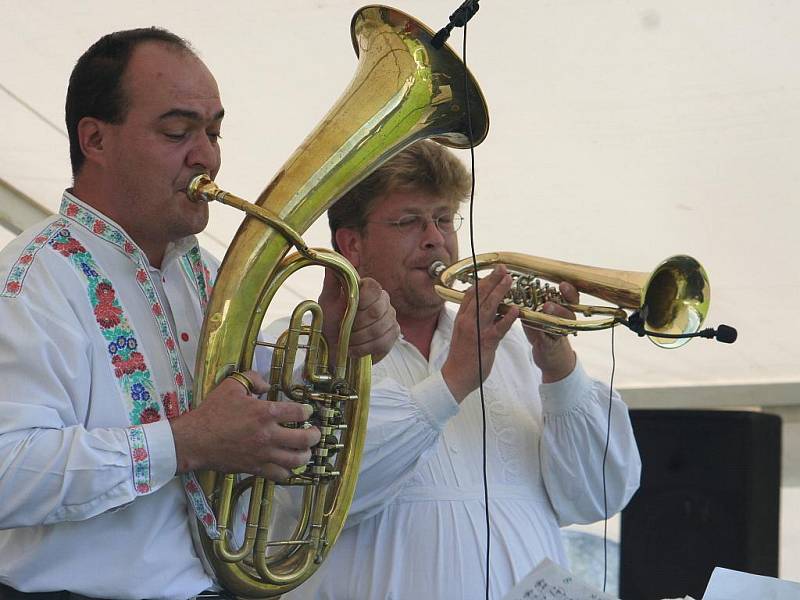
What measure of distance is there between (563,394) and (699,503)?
43.5 inches

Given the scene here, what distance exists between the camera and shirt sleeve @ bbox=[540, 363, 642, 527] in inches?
92.6

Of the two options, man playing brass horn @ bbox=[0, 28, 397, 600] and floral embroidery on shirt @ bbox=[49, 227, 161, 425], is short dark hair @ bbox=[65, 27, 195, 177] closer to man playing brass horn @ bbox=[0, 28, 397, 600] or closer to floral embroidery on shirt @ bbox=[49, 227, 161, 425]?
man playing brass horn @ bbox=[0, 28, 397, 600]

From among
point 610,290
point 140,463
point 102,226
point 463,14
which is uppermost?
point 463,14

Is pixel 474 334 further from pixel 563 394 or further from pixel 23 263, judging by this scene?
pixel 23 263

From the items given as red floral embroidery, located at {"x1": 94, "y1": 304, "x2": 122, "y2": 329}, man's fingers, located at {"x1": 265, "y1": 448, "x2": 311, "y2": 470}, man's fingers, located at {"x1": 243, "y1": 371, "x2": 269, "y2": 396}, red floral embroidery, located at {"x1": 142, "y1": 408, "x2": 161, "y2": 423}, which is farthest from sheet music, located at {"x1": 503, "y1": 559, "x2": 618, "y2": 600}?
red floral embroidery, located at {"x1": 94, "y1": 304, "x2": 122, "y2": 329}

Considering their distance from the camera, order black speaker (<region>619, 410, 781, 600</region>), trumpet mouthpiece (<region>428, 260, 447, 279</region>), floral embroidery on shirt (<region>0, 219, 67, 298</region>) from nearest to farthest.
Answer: floral embroidery on shirt (<region>0, 219, 67, 298</region>) → trumpet mouthpiece (<region>428, 260, 447, 279</region>) → black speaker (<region>619, 410, 781, 600</region>)

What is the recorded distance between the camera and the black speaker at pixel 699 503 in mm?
3201

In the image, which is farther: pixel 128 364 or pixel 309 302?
pixel 309 302

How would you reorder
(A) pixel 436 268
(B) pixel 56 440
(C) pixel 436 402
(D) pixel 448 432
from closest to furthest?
(B) pixel 56 440 → (C) pixel 436 402 → (D) pixel 448 432 → (A) pixel 436 268

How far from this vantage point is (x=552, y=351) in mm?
2355

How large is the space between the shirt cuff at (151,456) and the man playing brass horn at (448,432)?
572 mm

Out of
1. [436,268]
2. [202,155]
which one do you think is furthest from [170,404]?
[436,268]

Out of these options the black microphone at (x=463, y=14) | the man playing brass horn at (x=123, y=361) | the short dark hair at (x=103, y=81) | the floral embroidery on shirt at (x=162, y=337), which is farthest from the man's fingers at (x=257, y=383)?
the black microphone at (x=463, y=14)

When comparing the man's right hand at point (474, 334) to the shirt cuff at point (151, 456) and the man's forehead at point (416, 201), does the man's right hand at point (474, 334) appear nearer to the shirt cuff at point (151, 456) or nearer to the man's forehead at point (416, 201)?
the man's forehead at point (416, 201)
